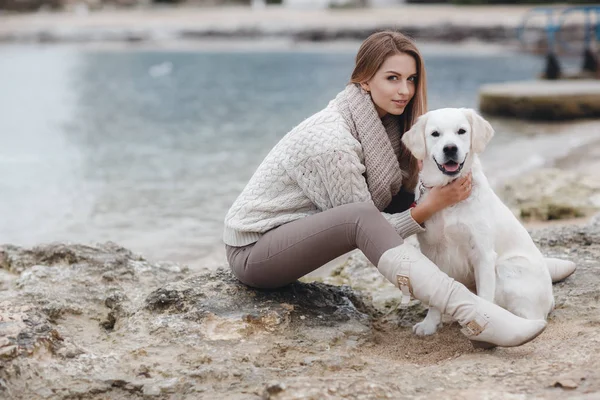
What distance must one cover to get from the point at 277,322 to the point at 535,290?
48.4 inches

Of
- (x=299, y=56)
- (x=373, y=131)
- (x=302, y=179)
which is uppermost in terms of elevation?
(x=373, y=131)

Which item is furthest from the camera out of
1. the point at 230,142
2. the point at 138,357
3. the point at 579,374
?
the point at 230,142

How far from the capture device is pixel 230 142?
1375 cm

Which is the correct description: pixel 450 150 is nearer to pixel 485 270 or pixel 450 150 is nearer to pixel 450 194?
pixel 450 194

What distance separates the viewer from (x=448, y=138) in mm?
3303

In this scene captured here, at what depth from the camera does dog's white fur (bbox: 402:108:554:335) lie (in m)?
3.35

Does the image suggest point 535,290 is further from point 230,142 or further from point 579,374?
point 230,142

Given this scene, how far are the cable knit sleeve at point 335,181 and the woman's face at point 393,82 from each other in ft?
1.33

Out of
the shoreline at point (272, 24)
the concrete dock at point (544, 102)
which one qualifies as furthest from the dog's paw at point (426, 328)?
the shoreline at point (272, 24)

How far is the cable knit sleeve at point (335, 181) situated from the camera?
330cm

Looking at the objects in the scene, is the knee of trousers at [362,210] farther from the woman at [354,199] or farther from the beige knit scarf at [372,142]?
the beige knit scarf at [372,142]

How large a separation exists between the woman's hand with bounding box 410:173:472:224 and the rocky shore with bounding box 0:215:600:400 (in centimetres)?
61

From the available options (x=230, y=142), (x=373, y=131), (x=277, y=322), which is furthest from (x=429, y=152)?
(x=230, y=142)

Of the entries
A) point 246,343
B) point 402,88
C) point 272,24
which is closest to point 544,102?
point 402,88
